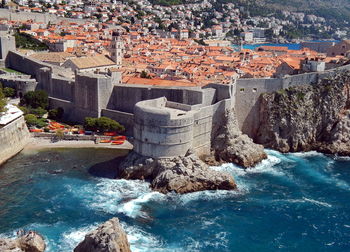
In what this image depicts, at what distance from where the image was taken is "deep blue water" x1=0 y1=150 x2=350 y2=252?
2447 cm

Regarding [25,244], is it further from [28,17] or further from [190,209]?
[28,17]

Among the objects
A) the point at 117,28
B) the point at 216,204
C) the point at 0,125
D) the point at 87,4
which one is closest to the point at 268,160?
the point at 216,204

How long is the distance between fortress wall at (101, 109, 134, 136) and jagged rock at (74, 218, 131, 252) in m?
18.8

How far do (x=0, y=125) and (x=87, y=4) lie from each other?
11289cm

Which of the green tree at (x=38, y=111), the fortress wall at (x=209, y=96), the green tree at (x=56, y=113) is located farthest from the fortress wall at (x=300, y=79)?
the green tree at (x=38, y=111)

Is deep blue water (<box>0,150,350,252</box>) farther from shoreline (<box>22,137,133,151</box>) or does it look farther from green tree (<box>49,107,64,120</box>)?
green tree (<box>49,107,64,120</box>)

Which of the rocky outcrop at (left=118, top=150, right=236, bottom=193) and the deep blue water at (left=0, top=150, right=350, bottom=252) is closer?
the deep blue water at (left=0, top=150, right=350, bottom=252)

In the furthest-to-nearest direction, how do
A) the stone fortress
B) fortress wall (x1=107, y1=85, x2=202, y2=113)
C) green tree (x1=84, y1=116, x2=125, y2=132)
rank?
green tree (x1=84, y1=116, x2=125, y2=132), fortress wall (x1=107, y1=85, x2=202, y2=113), the stone fortress

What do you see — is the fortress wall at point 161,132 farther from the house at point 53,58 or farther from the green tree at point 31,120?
the house at point 53,58

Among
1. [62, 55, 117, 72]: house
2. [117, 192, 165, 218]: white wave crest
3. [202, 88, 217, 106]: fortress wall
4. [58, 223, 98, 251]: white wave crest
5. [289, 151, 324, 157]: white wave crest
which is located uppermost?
[62, 55, 117, 72]: house

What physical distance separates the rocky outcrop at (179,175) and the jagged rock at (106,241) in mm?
8404

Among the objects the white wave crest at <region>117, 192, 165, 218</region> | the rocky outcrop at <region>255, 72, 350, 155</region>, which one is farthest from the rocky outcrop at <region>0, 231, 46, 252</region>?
the rocky outcrop at <region>255, 72, 350, 155</region>

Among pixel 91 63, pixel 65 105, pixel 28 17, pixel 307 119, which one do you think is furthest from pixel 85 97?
pixel 28 17

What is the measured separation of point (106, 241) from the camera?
20.5 metres
